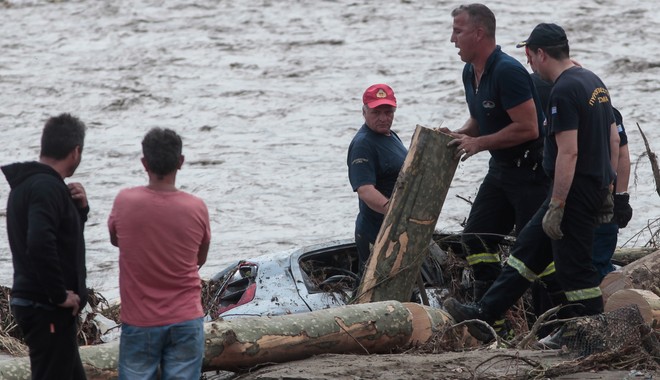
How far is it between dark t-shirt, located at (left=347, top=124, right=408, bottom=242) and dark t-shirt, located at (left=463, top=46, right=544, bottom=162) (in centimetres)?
68

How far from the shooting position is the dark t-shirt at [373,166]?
345 inches

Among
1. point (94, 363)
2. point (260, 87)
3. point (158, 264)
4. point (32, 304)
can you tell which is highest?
point (158, 264)

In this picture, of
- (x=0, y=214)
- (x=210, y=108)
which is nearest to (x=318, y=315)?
(x=0, y=214)

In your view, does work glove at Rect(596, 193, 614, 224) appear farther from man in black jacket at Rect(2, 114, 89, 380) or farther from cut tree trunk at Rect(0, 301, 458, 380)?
man in black jacket at Rect(2, 114, 89, 380)

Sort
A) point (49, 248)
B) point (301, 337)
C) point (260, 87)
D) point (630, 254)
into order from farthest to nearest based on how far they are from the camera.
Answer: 1. point (260, 87)
2. point (630, 254)
3. point (301, 337)
4. point (49, 248)

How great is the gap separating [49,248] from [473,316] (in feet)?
10.9

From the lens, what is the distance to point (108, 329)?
8.91 m

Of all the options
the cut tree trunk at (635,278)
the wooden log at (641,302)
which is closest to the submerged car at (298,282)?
the cut tree trunk at (635,278)

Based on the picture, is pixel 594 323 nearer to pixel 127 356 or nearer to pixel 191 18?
pixel 127 356

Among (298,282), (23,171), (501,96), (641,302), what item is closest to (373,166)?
(298,282)

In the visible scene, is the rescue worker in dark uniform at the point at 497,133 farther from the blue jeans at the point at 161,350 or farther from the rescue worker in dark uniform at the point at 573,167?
the blue jeans at the point at 161,350

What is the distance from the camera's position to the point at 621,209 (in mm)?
8781

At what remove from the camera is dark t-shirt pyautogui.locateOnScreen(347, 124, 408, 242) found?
28.8 ft

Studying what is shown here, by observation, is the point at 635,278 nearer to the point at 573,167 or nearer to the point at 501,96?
the point at 573,167
